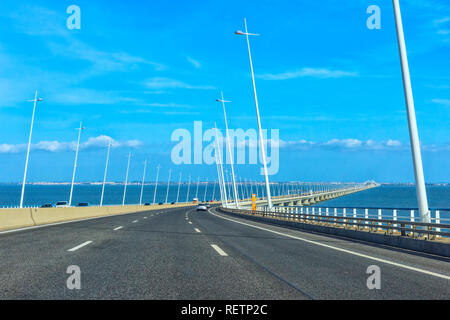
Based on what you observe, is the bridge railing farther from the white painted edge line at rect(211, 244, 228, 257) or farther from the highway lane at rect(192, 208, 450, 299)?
the white painted edge line at rect(211, 244, 228, 257)

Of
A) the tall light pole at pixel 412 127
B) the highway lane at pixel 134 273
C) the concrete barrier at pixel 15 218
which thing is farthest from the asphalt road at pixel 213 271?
the concrete barrier at pixel 15 218

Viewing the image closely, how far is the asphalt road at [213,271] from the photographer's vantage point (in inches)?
254

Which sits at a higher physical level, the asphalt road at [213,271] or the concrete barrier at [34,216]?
the concrete barrier at [34,216]

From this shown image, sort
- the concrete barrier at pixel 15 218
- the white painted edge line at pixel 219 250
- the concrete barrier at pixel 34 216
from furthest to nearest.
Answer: the concrete barrier at pixel 34 216, the concrete barrier at pixel 15 218, the white painted edge line at pixel 219 250

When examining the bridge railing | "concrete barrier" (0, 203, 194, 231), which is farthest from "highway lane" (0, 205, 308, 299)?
"concrete barrier" (0, 203, 194, 231)

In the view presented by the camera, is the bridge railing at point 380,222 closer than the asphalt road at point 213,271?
No

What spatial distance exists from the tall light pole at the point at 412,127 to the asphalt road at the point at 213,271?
5.96ft

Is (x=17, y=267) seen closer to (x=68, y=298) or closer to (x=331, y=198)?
(x=68, y=298)

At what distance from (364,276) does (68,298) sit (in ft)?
16.5

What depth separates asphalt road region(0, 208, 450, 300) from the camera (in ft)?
21.1

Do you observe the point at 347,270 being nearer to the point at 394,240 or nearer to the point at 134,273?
the point at 134,273

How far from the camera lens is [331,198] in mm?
189125

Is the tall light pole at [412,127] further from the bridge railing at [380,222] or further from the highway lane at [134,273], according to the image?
the highway lane at [134,273]
